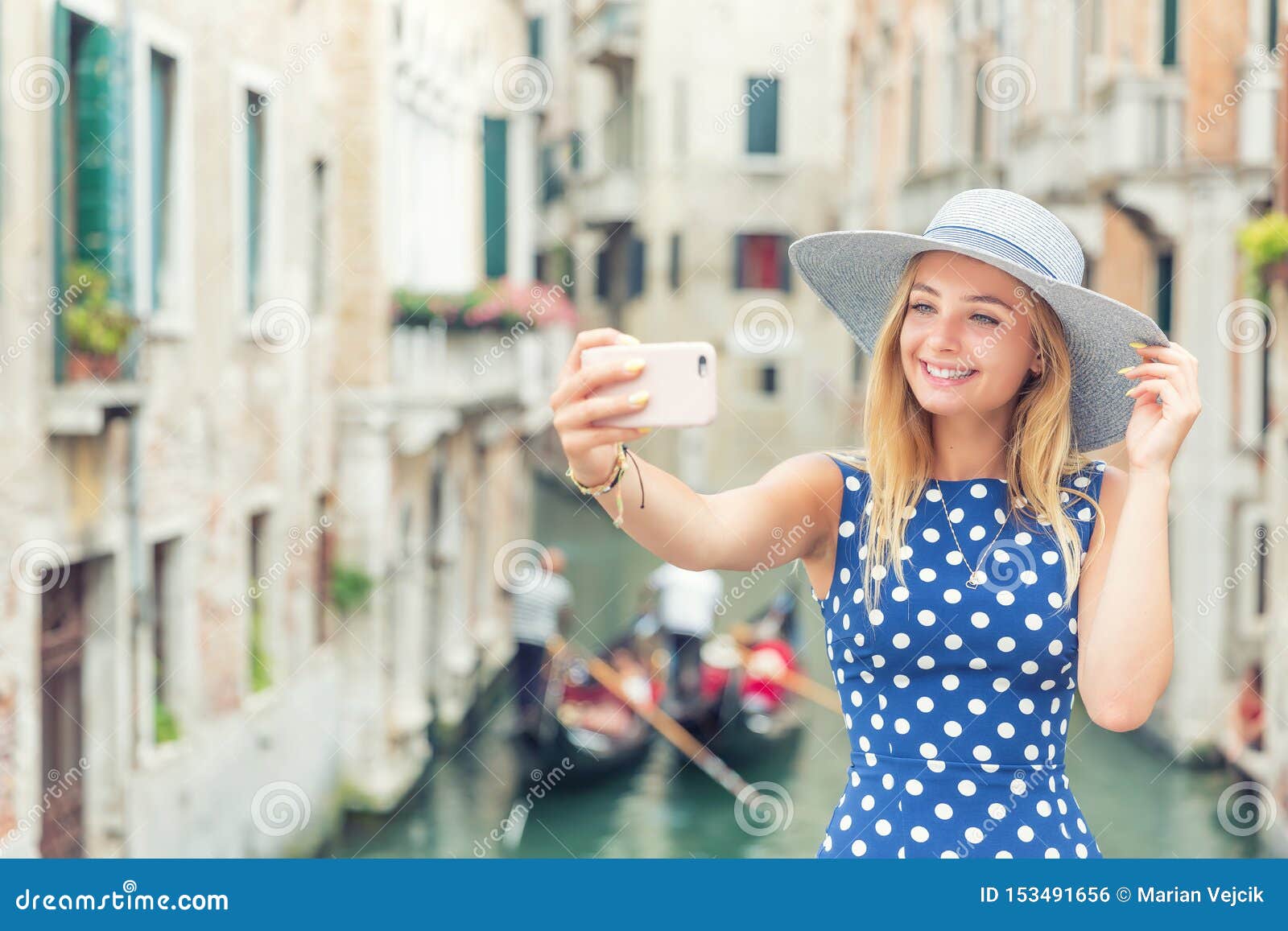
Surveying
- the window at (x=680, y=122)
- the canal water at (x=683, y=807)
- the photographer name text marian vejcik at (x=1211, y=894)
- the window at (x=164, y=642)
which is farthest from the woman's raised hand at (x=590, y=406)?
the window at (x=680, y=122)

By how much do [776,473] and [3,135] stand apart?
351cm

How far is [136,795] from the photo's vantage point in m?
5.50

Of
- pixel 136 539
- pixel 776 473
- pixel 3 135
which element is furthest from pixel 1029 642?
pixel 136 539

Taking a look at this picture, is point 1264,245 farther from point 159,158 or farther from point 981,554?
point 981,554

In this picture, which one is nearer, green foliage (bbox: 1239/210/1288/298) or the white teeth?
the white teeth

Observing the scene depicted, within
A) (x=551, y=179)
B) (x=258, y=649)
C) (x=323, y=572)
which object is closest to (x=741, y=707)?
(x=323, y=572)

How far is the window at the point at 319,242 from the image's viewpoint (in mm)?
7672

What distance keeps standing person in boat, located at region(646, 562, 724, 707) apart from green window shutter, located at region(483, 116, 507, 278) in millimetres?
2335

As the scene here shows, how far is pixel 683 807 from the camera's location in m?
10.5

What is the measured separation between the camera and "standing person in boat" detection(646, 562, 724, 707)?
9.65 m

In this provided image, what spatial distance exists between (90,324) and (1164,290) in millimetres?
6100

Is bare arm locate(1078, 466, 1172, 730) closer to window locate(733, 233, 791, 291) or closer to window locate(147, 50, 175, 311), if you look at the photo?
window locate(147, 50, 175, 311)

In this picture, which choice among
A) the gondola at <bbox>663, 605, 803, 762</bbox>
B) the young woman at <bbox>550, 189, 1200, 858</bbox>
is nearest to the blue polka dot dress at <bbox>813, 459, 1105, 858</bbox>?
the young woman at <bbox>550, 189, 1200, 858</bbox>

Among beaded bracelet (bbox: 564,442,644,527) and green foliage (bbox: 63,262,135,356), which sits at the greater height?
green foliage (bbox: 63,262,135,356)
